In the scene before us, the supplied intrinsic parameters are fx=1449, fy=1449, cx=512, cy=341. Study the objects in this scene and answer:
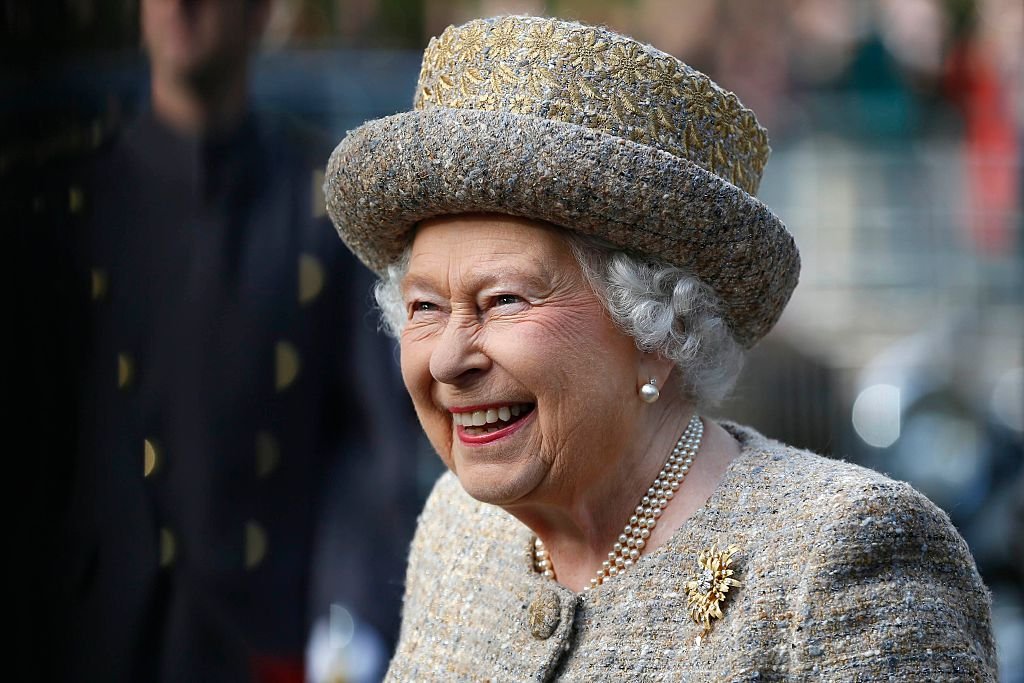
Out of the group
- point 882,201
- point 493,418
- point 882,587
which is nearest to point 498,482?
point 493,418

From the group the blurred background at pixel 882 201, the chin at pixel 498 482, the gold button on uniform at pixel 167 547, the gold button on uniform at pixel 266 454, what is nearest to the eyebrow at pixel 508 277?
the chin at pixel 498 482

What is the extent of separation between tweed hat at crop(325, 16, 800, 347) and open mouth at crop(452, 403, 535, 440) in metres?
0.33

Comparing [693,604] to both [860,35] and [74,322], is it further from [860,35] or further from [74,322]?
[860,35]

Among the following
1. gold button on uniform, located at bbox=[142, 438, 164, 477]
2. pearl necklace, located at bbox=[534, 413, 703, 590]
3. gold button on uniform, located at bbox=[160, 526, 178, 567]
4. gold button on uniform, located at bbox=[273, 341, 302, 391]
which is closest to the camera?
pearl necklace, located at bbox=[534, 413, 703, 590]

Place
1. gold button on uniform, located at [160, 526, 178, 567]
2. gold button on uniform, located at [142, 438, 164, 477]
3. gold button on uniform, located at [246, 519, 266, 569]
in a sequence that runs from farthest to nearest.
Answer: gold button on uniform, located at [246, 519, 266, 569] < gold button on uniform, located at [160, 526, 178, 567] < gold button on uniform, located at [142, 438, 164, 477]

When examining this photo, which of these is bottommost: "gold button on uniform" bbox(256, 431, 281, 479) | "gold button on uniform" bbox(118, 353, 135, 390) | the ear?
"gold button on uniform" bbox(256, 431, 281, 479)

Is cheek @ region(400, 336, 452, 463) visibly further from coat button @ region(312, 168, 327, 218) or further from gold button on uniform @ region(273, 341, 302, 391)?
coat button @ region(312, 168, 327, 218)

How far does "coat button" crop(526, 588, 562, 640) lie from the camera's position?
2.57m

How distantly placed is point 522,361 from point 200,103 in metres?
1.58

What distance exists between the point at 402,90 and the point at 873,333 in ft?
18.0

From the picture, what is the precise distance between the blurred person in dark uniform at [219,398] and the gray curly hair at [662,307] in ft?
3.12

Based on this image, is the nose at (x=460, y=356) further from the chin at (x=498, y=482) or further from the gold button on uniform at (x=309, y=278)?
the gold button on uniform at (x=309, y=278)

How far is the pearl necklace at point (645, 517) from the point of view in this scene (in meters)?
2.61

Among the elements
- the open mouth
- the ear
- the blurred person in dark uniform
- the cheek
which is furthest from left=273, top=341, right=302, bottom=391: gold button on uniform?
the ear
